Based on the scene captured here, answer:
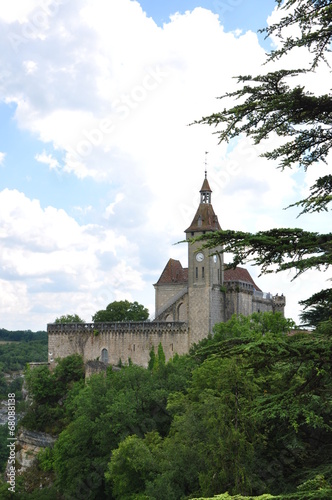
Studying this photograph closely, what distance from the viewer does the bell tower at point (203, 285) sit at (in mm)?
66062

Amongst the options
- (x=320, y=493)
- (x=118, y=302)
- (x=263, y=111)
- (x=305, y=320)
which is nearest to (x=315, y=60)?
(x=263, y=111)

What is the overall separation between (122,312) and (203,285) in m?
24.4

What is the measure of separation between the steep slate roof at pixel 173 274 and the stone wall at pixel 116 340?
10339mm

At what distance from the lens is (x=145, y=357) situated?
67000 millimetres

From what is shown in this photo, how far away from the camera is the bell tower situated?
6606 cm

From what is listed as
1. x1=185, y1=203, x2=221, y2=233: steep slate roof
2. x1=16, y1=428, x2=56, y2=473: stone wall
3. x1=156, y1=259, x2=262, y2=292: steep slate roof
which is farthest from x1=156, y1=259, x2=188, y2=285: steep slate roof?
x1=16, y1=428, x2=56, y2=473: stone wall

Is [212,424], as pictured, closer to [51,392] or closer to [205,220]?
[51,392]

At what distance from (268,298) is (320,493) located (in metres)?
69.4

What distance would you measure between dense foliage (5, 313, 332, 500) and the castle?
2376 mm

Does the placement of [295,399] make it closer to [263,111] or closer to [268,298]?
[263,111]

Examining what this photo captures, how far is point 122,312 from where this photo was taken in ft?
293

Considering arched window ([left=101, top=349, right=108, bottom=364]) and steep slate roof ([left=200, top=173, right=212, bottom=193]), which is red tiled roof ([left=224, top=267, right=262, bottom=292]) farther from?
arched window ([left=101, top=349, right=108, bottom=364])

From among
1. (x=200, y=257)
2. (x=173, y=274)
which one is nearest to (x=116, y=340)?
(x=200, y=257)

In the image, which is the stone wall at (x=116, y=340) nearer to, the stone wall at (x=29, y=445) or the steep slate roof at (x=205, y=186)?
the stone wall at (x=29, y=445)
